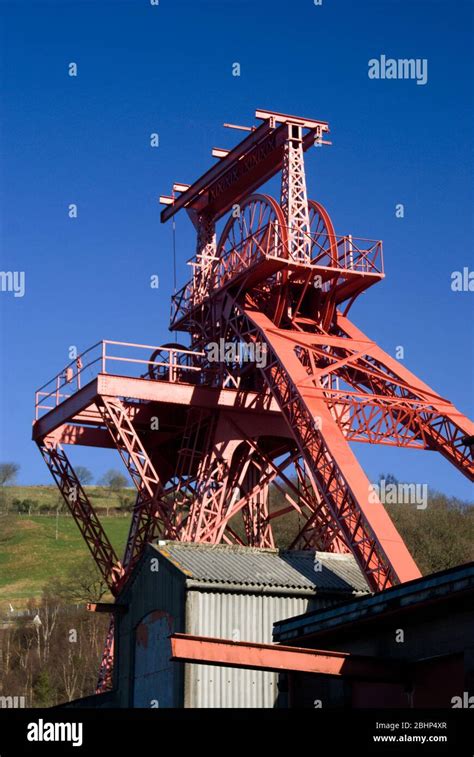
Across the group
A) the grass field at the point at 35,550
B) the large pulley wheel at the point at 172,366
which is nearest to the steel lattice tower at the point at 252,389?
the large pulley wheel at the point at 172,366

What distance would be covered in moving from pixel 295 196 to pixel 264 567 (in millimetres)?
12168

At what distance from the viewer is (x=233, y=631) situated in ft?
90.9

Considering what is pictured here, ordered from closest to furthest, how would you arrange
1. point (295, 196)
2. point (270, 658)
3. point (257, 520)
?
point (270, 658) < point (295, 196) < point (257, 520)

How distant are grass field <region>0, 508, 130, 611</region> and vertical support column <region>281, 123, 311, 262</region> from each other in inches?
2165

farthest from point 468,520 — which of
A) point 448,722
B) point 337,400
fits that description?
point 448,722

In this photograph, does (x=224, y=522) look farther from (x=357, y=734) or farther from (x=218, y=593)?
(x=357, y=734)

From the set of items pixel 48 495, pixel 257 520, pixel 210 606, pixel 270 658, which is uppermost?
pixel 48 495

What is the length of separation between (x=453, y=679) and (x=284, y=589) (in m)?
8.79

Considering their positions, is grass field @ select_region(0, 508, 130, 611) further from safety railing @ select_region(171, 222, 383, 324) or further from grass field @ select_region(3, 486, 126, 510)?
safety railing @ select_region(171, 222, 383, 324)

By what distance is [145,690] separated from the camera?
1124 inches

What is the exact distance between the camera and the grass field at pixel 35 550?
9431cm

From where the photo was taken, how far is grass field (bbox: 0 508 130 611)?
94312 millimetres

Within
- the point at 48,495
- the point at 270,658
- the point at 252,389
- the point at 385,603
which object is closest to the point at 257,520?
the point at 252,389

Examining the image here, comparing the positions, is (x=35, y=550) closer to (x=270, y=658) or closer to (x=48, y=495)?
(x=48, y=495)
